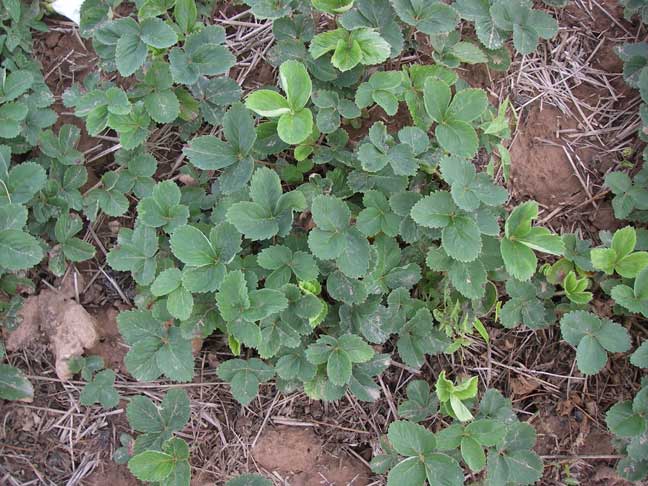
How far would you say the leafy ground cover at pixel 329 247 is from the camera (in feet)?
6.09

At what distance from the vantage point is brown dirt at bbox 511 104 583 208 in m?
2.19

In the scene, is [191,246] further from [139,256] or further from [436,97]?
[436,97]

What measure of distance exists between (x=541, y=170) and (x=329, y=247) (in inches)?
34.9

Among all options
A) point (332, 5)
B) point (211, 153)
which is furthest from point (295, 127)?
point (332, 5)

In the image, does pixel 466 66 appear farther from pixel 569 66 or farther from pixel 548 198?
pixel 548 198

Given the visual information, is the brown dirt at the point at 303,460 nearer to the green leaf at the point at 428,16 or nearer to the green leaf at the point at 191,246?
the green leaf at the point at 191,246

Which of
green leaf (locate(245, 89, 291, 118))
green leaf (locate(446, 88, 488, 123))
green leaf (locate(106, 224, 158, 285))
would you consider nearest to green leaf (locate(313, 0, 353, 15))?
green leaf (locate(245, 89, 291, 118))

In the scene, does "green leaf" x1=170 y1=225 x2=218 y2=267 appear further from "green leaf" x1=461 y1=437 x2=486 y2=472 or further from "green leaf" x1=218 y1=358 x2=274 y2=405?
"green leaf" x1=461 y1=437 x2=486 y2=472

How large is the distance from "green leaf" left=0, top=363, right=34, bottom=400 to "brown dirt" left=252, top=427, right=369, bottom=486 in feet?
2.65

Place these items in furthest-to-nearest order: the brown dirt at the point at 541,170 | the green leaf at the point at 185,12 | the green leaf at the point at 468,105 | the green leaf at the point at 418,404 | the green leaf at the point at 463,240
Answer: the brown dirt at the point at 541,170, the green leaf at the point at 185,12, the green leaf at the point at 418,404, the green leaf at the point at 468,105, the green leaf at the point at 463,240

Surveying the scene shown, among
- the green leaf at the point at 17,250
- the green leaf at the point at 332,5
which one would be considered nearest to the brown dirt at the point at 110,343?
the green leaf at the point at 17,250

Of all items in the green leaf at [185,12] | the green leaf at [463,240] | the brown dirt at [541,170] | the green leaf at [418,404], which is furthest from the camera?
the brown dirt at [541,170]

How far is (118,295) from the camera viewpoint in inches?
86.7

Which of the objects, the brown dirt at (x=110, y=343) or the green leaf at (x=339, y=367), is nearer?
the green leaf at (x=339, y=367)
